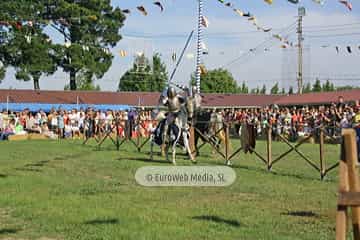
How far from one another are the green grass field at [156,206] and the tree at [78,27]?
16307 mm

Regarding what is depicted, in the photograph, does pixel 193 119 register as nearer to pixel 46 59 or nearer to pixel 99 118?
pixel 99 118

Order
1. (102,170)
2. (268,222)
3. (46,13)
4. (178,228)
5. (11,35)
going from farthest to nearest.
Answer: (11,35), (46,13), (102,170), (268,222), (178,228)

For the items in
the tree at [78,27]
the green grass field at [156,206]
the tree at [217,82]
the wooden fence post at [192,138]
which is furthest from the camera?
the tree at [217,82]

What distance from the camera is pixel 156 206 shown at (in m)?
9.23

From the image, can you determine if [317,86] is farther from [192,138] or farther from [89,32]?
[192,138]

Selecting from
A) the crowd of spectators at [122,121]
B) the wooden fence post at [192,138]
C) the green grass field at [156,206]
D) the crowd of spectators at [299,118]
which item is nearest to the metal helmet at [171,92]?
the green grass field at [156,206]

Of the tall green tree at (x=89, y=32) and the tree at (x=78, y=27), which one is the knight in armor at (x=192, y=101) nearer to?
the tree at (x=78, y=27)

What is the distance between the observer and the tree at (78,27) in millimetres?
33781

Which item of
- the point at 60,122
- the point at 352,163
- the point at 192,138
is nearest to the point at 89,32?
the point at 60,122

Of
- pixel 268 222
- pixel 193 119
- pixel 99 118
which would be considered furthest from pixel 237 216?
pixel 99 118

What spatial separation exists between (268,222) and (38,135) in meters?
24.0

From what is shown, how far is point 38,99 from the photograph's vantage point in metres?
44.8

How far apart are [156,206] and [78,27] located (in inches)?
1059

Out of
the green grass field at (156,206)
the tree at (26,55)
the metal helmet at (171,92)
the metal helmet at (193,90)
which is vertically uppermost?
the tree at (26,55)
